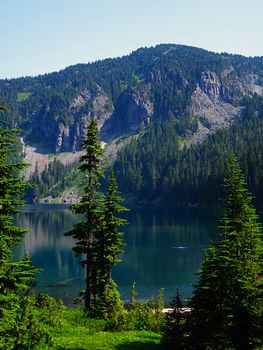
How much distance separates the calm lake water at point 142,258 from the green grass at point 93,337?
28422mm

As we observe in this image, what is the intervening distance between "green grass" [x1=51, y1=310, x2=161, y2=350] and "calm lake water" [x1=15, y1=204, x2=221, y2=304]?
28422 millimetres

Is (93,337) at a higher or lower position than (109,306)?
lower

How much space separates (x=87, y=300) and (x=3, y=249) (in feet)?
64.8

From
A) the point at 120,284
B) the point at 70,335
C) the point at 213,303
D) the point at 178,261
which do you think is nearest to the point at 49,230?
the point at 178,261

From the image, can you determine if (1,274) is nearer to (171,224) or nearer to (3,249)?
(3,249)

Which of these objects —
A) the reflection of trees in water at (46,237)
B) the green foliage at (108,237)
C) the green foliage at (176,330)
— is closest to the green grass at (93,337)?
the green foliage at (176,330)

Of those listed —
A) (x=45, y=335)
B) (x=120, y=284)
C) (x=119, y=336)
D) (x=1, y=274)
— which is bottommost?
(x=120, y=284)

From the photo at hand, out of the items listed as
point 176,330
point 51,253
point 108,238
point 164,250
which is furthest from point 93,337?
point 51,253

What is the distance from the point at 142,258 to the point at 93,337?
2542 inches

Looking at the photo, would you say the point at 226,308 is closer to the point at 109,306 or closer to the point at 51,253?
the point at 109,306

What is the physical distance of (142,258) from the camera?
92500 millimetres

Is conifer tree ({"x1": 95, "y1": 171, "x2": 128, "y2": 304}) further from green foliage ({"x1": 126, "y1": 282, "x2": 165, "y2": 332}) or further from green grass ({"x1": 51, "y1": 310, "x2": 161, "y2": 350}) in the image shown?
green grass ({"x1": 51, "y1": 310, "x2": 161, "y2": 350})

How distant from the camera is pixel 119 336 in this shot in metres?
29.1

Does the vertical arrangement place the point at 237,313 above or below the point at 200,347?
above
